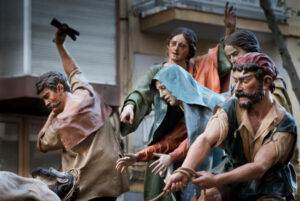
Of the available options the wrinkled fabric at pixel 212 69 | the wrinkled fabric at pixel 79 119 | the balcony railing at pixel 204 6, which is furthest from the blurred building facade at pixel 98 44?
the wrinkled fabric at pixel 212 69

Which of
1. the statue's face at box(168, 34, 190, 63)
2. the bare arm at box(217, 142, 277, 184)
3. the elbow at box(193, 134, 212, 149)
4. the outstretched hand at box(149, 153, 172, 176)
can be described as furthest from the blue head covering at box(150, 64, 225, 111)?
the bare arm at box(217, 142, 277, 184)

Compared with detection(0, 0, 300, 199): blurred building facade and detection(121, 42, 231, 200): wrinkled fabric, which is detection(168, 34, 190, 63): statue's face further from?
detection(0, 0, 300, 199): blurred building facade

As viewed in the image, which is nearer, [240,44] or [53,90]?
[240,44]

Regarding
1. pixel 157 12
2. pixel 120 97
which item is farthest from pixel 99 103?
pixel 157 12

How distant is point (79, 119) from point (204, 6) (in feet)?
28.9

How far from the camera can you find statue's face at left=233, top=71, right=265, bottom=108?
8.48 metres

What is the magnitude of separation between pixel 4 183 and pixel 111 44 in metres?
10.6

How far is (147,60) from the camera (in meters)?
18.8

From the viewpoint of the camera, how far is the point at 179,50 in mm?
10453

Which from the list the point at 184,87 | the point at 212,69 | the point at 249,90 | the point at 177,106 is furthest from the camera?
the point at 212,69

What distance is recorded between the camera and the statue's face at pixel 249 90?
848 centimetres

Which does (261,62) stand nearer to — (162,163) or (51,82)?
(162,163)

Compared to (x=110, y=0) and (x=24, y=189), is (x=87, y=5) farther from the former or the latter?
(x=24, y=189)

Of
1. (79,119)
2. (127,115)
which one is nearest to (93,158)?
(79,119)
